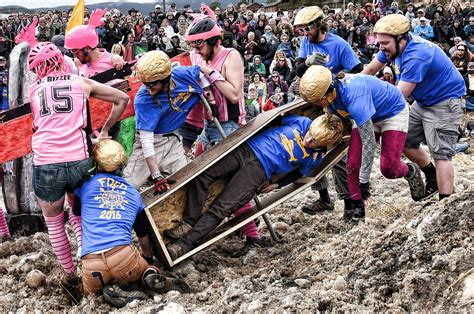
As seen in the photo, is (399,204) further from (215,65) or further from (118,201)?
(118,201)

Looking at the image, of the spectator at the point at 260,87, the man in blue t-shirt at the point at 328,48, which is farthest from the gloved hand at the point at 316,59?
the spectator at the point at 260,87

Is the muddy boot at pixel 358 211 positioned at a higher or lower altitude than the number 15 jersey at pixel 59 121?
A: lower

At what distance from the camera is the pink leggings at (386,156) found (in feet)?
16.6

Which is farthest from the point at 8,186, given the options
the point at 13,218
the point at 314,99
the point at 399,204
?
the point at 399,204

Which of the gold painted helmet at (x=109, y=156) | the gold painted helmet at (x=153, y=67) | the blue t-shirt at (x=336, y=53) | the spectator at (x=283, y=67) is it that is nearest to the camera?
→ the gold painted helmet at (x=109, y=156)

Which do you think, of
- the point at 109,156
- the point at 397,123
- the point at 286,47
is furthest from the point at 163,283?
the point at 286,47

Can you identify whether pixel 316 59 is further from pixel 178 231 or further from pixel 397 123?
pixel 178 231

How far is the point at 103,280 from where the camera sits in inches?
167

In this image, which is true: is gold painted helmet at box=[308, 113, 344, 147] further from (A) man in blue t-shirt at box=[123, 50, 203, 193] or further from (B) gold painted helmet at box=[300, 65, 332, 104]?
(A) man in blue t-shirt at box=[123, 50, 203, 193]

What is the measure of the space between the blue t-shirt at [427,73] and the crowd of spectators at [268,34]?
663 cm

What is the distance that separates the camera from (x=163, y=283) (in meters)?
4.32

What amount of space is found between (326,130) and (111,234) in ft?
6.33

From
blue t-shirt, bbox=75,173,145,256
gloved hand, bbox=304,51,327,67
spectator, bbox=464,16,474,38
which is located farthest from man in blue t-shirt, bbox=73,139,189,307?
spectator, bbox=464,16,474,38

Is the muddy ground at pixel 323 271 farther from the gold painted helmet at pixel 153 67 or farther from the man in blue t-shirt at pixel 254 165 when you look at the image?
the gold painted helmet at pixel 153 67
